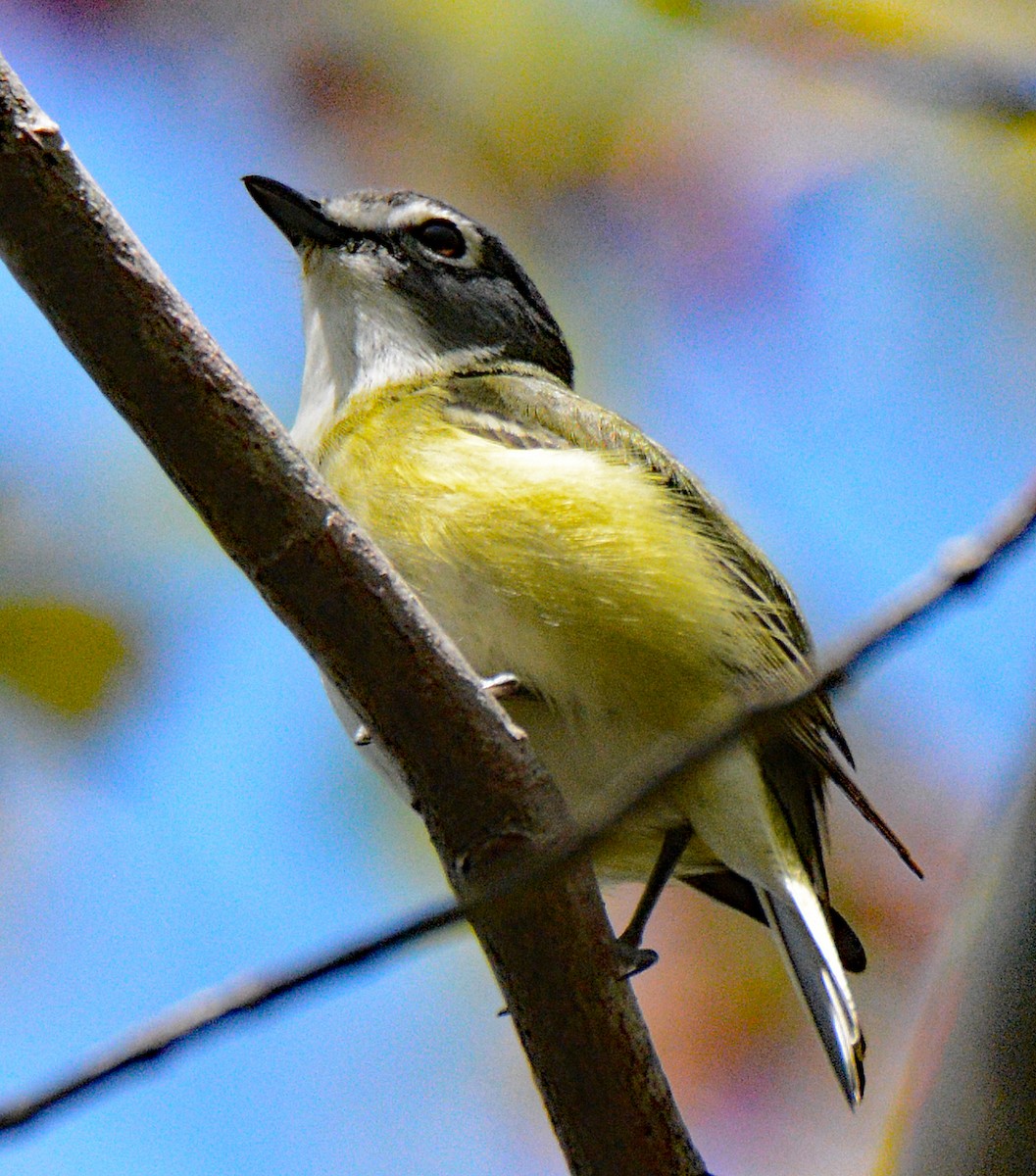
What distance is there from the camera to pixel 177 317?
2.38 metres

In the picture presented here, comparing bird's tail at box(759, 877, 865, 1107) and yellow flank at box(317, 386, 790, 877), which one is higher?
yellow flank at box(317, 386, 790, 877)

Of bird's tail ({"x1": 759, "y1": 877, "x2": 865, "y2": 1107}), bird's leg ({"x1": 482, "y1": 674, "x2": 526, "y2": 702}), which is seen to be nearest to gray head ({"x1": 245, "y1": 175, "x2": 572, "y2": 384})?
bird's leg ({"x1": 482, "y1": 674, "x2": 526, "y2": 702})

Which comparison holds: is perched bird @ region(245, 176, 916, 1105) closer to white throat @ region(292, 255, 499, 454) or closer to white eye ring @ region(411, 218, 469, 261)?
white throat @ region(292, 255, 499, 454)

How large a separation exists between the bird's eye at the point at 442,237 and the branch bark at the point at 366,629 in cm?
281

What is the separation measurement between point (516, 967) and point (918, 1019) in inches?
28.8

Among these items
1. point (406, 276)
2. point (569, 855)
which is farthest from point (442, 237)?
point (569, 855)

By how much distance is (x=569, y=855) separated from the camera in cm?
183

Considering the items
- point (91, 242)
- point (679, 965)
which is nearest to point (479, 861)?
point (91, 242)

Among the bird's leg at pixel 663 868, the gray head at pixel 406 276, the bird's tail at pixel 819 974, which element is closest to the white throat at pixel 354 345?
the gray head at pixel 406 276

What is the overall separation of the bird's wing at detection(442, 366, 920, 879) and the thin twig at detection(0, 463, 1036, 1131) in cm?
156

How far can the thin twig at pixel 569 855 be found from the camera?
5.39ft

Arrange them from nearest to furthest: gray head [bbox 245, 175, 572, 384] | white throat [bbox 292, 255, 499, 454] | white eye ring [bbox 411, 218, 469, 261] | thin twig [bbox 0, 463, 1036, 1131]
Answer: thin twig [bbox 0, 463, 1036, 1131], white throat [bbox 292, 255, 499, 454], gray head [bbox 245, 175, 572, 384], white eye ring [bbox 411, 218, 469, 261]

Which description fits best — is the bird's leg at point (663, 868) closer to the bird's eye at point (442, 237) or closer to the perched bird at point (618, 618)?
the perched bird at point (618, 618)

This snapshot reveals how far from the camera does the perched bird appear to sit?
3.27 meters
